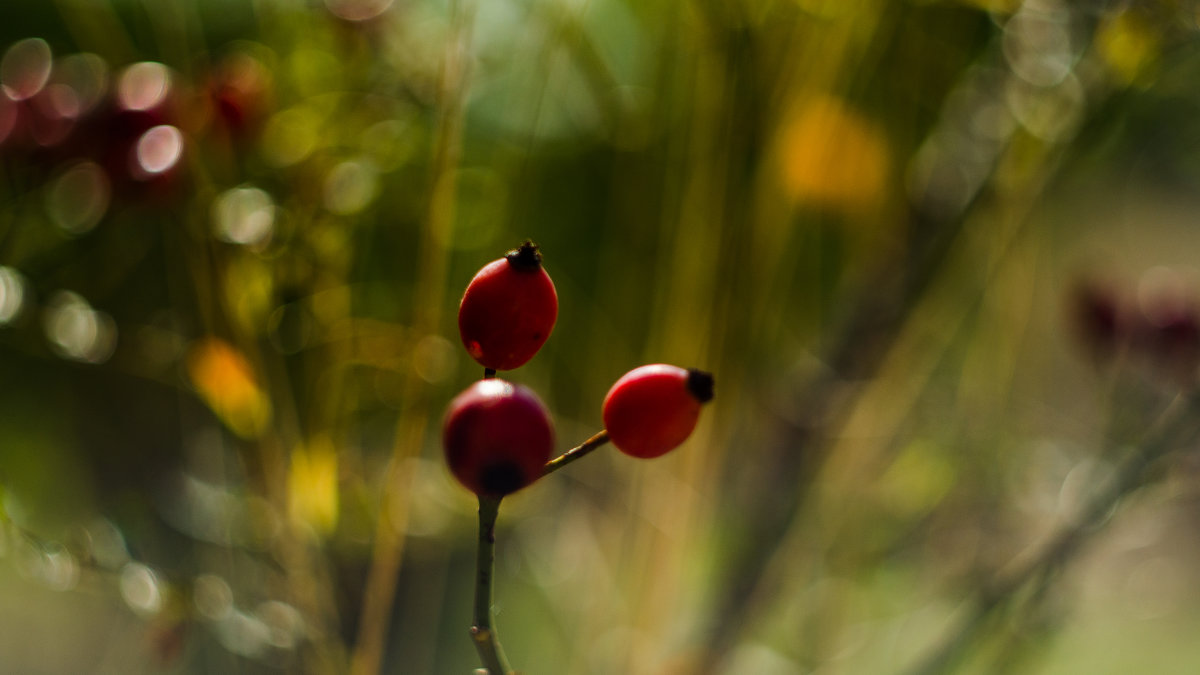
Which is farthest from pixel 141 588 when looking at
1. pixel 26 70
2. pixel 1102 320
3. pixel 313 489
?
pixel 1102 320

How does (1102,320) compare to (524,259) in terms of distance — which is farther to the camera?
(1102,320)

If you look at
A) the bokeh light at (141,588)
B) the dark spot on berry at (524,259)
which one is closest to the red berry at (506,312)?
the dark spot on berry at (524,259)

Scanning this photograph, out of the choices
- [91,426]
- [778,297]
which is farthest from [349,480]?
[91,426]

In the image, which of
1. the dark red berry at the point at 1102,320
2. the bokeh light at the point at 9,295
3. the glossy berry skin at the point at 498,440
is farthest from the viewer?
the dark red berry at the point at 1102,320

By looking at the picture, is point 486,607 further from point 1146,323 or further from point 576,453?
point 1146,323

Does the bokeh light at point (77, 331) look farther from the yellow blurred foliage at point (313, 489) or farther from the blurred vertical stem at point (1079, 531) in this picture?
A: the blurred vertical stem at point (1079, 531)

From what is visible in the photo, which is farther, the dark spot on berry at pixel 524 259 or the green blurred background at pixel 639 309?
the green blurred background at pixel 639 309

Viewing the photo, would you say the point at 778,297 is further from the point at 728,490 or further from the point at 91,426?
the point at 91,426

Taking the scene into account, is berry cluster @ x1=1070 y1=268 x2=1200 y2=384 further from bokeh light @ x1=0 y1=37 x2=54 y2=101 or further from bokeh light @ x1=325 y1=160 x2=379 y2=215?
bokeh light @ x1=0 y1=37 x2=54 y2=101
